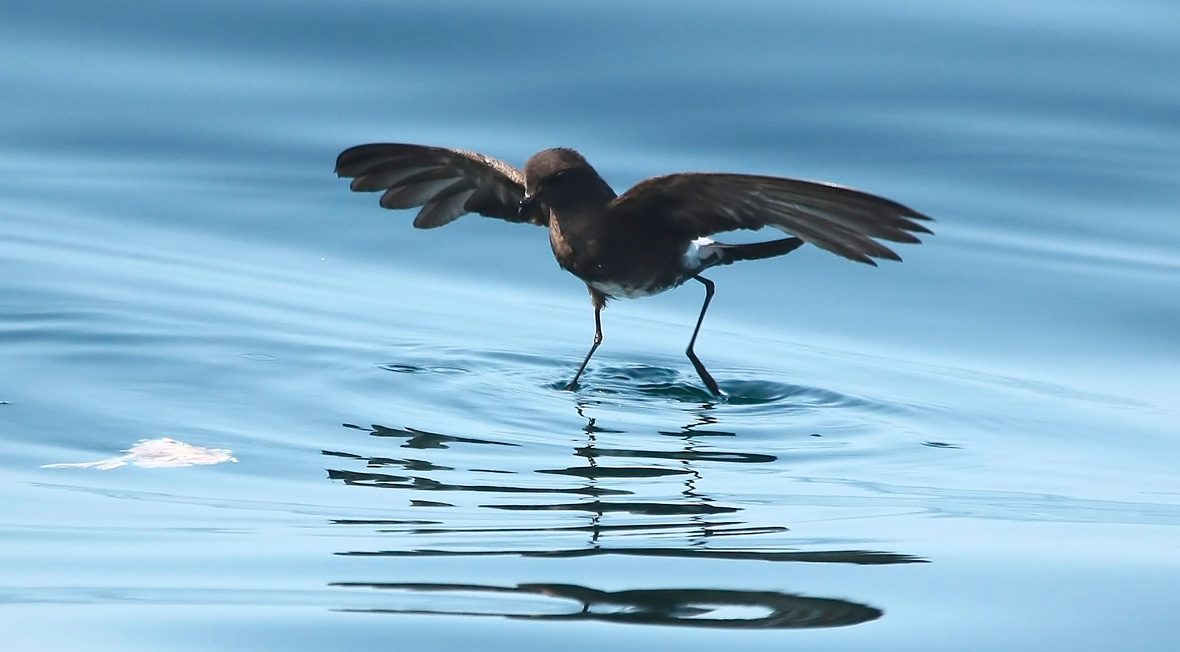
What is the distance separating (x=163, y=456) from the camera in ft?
15.4

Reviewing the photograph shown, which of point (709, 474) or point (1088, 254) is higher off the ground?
point (1088, 254)

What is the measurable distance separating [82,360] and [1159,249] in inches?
193

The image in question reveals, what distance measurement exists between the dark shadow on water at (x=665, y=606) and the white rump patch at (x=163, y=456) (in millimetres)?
1352

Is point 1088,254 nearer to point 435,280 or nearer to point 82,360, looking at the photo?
point 435,280

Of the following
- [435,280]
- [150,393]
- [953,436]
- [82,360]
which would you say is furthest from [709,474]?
[435,280]

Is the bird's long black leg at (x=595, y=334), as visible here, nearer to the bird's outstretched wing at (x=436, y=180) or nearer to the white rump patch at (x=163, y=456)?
the bird's outstretched wing at (x=436, y=180)

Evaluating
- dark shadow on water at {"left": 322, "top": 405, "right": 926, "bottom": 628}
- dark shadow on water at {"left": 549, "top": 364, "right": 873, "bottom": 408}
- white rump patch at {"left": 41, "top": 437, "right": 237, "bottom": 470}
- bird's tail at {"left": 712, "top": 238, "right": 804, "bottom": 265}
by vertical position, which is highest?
Answer: bird's tail at {"left": 712, "top": 238, "right": 804, "bottom": 265}

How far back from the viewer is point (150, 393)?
5457 mm

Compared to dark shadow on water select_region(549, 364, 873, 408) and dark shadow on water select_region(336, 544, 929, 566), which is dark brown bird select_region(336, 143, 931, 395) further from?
dark shadow on water select_region(336, 544, 929, 566)

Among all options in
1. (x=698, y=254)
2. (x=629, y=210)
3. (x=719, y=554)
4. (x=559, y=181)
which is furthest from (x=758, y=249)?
(x=719, y=554)

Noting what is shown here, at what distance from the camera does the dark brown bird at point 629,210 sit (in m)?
5.11

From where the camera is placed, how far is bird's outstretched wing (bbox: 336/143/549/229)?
6320 mm

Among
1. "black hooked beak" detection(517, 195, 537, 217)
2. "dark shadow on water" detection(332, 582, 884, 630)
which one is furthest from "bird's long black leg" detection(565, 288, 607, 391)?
"dark shadow on water" detection(332, 582, 884, 630)

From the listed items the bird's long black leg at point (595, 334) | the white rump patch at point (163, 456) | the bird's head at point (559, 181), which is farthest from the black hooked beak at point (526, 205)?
the white rump patch at point (163, 456)
